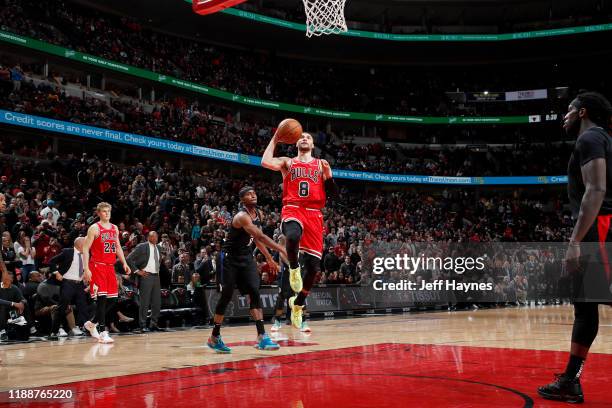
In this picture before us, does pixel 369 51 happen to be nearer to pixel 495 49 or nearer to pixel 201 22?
pixel 495 49

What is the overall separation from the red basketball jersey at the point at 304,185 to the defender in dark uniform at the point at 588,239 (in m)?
3.48

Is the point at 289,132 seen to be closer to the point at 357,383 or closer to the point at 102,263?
the point at 357,383

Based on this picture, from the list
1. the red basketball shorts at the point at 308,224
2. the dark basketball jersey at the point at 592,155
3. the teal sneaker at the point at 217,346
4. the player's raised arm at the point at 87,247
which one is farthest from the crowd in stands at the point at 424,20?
the dark basketball jersey at the point at 592,155

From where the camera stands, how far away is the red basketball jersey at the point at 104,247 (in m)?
9.33

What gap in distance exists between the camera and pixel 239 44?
118 ft

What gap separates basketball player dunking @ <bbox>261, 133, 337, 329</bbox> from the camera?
291 inches

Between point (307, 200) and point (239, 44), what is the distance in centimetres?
3023

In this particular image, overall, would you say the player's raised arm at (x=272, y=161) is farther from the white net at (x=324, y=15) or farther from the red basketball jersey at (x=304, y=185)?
the white net at (x=324, y=15)

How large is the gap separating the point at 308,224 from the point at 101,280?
375cm

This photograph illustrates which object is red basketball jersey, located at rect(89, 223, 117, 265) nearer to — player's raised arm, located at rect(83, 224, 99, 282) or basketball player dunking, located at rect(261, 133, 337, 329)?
player's raised arm, located at rect(83, 224, 99, 282)

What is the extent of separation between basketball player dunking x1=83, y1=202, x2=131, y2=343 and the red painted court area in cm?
359

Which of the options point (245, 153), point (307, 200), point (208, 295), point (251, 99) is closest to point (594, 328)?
point (307, 200)

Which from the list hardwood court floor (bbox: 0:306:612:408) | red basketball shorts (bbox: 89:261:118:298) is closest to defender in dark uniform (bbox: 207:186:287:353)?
hardwood court floor (bbox: 0:306:612:408)

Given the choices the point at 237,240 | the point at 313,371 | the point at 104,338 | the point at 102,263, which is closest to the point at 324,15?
the point at 102,263
